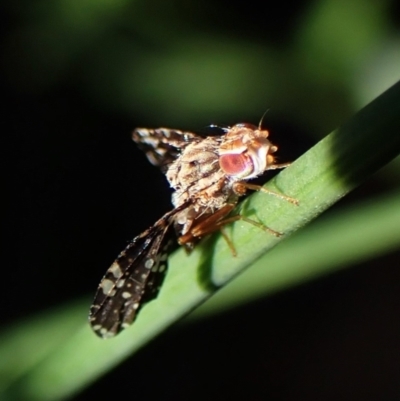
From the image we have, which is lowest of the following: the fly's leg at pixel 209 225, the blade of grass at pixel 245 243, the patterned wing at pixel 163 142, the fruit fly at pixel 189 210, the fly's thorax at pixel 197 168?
the blade of grass at pixel 245 243

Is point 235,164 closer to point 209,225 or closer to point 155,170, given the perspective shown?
point 209,225

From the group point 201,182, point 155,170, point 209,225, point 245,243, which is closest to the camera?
point 245,243

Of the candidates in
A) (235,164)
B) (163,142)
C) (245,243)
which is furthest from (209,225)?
(163,142)

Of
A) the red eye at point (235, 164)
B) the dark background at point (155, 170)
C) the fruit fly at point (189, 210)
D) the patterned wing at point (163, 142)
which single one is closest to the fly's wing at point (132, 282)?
the fruit fly at point (189, 210)

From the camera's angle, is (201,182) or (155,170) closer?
(201,182)

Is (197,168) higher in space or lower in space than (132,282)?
higher

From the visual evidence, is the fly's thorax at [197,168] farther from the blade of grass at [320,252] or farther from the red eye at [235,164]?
the blade of grass at [320,252]
